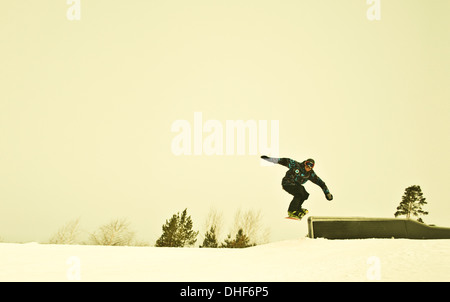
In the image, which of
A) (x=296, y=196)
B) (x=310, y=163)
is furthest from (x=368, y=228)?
(x=310, y=163)

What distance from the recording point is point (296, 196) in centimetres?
1046

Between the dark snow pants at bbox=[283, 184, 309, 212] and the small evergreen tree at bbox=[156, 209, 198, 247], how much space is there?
27.9m

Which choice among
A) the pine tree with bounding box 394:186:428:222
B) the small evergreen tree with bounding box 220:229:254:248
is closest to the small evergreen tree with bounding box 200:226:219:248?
the small evergreen tree with bounding box 220:229:254:248

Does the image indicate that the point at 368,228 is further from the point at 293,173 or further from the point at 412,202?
the point at 412,202

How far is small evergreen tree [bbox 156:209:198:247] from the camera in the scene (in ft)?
115

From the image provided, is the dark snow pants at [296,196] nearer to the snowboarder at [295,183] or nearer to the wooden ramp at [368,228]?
the snowboarder at [295,183]

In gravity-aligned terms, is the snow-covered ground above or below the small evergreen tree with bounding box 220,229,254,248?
above

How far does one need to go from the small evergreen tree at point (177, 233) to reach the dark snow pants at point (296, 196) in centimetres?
2791

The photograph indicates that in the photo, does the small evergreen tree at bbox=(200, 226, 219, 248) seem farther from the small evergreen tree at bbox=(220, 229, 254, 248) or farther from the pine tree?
the pine tree

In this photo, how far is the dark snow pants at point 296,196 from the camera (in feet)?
34.2

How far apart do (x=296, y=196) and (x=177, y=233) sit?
28.4m

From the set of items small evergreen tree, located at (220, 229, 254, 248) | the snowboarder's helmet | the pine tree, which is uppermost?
the snowboarder's helmet
